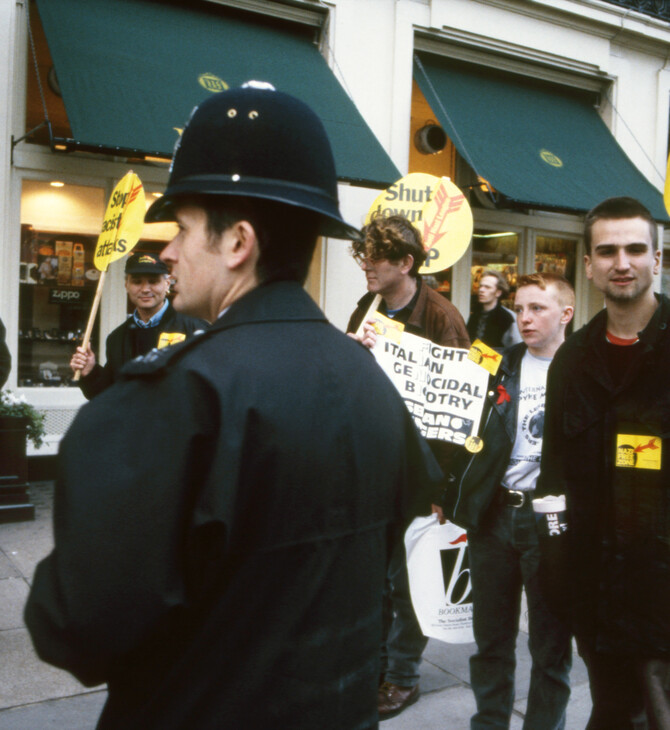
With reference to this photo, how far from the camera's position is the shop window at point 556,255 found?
10859 millimetres

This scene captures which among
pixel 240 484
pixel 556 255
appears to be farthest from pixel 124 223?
pixel 556 255

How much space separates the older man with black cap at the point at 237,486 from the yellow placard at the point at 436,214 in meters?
2.94

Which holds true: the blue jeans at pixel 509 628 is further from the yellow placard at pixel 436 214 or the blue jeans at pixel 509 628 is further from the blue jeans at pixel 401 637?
the yellow placard at pixel 436 214

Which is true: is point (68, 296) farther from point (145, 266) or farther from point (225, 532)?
point (225, 532)

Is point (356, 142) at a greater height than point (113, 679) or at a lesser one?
greater

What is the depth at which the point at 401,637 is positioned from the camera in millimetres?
3852

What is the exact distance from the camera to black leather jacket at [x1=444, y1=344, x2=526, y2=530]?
123 inches

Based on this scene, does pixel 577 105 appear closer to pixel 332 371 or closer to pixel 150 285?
pixel 150 285

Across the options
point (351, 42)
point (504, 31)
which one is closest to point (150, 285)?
point (351, 42)

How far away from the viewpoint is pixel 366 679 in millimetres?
1379

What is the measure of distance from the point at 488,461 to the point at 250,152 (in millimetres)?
2142

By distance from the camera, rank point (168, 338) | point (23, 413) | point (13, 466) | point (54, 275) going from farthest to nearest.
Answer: point (54, 275) → point (23, 413) → point (13, 466) → point (168, 338)

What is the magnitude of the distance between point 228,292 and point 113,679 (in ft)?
2.07

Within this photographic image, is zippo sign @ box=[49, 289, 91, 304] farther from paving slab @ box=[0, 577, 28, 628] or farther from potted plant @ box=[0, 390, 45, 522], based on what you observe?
paving slab @ box=[0, 577, 28, 628]
